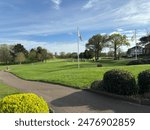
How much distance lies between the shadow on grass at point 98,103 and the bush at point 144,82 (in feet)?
4.38

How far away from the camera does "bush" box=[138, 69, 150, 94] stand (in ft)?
40.1

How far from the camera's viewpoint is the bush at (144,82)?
12.2 meters

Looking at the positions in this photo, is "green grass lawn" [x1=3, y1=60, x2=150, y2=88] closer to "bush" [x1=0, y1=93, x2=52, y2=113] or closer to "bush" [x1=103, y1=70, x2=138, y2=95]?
"bush" [x1=103, y1=70, x2=138, y2=95]

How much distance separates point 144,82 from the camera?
1242 cm

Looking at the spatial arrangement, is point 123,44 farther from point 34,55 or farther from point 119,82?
→ point 119,82

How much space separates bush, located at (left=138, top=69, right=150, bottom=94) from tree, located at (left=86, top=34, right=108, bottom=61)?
75.8 m

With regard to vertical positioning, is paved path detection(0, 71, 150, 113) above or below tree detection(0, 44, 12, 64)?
below

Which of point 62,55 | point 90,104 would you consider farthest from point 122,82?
point 62,55

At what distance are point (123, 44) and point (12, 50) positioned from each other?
5211 centimetres

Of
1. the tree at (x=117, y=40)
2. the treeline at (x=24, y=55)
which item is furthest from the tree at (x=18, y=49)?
the tree at (x=117, y=40)

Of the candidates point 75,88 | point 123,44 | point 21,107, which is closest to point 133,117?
point 21,107

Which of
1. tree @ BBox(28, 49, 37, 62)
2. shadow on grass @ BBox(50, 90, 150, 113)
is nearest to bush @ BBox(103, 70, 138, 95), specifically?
shadow on grass @ BBox(50, 90, 150, 113)

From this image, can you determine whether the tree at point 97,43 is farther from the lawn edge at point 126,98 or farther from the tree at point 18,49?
the lawn edge at point 126,98

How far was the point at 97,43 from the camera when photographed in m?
90.4
